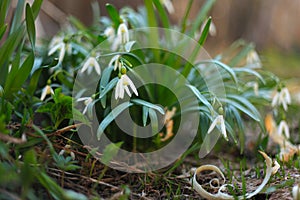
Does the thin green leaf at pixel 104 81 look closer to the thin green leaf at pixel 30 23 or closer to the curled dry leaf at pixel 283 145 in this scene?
the thin green leaf at pixel 30 23

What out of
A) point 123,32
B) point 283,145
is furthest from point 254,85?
point 123,32

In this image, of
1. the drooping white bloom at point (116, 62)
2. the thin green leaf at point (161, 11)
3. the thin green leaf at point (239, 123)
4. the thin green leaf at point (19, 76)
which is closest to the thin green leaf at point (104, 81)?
the drooping white bloom at point (116, 62)

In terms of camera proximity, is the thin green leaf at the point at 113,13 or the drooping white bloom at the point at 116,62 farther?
the thin green leaf at the point at 113,13

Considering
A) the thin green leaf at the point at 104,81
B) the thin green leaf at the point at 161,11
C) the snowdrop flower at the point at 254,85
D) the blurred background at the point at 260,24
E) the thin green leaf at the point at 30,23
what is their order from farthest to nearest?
the blurred background at the point at 260,24 < the snowdrop flower at the point at 254,85 < the thin green leaf at the point at 161,11 < the thin green leaf at the point at 104,81 < the thin green leaf at the point at 30,23

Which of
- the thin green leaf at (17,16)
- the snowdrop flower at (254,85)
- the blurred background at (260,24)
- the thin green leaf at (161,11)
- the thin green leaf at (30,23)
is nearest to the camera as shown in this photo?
the thin green leaf at (30,23)

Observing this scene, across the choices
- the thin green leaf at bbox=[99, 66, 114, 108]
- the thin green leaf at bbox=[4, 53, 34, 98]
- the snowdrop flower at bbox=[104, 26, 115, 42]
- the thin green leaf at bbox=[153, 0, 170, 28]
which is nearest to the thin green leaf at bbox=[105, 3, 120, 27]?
the snowdrop flower at bbox=[104, 26, 115, 42]

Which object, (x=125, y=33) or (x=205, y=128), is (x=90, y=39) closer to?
(x=125, y=33)

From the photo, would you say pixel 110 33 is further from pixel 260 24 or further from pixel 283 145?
pixel 260 24

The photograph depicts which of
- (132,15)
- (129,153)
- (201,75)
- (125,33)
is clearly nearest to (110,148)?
(129,153)

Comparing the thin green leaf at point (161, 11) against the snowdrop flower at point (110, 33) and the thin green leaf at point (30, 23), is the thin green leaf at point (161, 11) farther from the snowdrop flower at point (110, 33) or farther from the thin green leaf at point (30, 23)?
the thin green leaf at point (30, 23)

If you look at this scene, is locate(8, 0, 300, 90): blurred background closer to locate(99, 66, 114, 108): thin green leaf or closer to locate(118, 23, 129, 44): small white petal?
locate(118, 23, 129, 44): small white petal

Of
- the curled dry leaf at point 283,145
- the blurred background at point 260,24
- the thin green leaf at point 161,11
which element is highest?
the blurred background at point 260,24

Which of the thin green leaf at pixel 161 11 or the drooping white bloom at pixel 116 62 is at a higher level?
the thin green leaf at pixel 161 11

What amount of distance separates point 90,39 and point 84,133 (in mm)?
603
